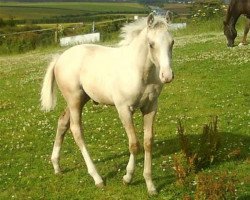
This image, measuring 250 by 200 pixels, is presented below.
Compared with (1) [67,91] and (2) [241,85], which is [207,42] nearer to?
(2) [241,85]

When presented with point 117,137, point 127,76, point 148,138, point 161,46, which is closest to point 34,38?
point 117,137

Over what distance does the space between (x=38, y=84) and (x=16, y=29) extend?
1763 inches

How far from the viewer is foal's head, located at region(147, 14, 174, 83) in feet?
26.3

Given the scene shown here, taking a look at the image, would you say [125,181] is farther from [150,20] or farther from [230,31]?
[230,31]

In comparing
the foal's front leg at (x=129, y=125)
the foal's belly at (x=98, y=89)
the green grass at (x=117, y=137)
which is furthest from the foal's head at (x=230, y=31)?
the foal's front leg at (x=129, y=125)

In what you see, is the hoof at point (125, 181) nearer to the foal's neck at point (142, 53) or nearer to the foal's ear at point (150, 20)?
the foal's neck at point (142, 53)

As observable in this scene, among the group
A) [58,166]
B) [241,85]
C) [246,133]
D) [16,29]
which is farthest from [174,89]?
[16,29]

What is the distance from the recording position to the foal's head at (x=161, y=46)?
316 inches

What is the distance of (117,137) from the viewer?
14234 millimetres

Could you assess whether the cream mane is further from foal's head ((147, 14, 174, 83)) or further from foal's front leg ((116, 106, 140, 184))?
foal's front leg ((116, 106, 140, 184))

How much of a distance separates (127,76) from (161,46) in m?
1.20

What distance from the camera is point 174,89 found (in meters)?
20.8

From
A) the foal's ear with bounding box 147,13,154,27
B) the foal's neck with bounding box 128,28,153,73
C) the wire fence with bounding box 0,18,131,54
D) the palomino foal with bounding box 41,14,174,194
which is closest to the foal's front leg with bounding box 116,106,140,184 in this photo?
the palomino foal with bounding box 41,14,174,194

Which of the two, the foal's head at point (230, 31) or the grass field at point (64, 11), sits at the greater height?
the foal's head at point (230, 31)
